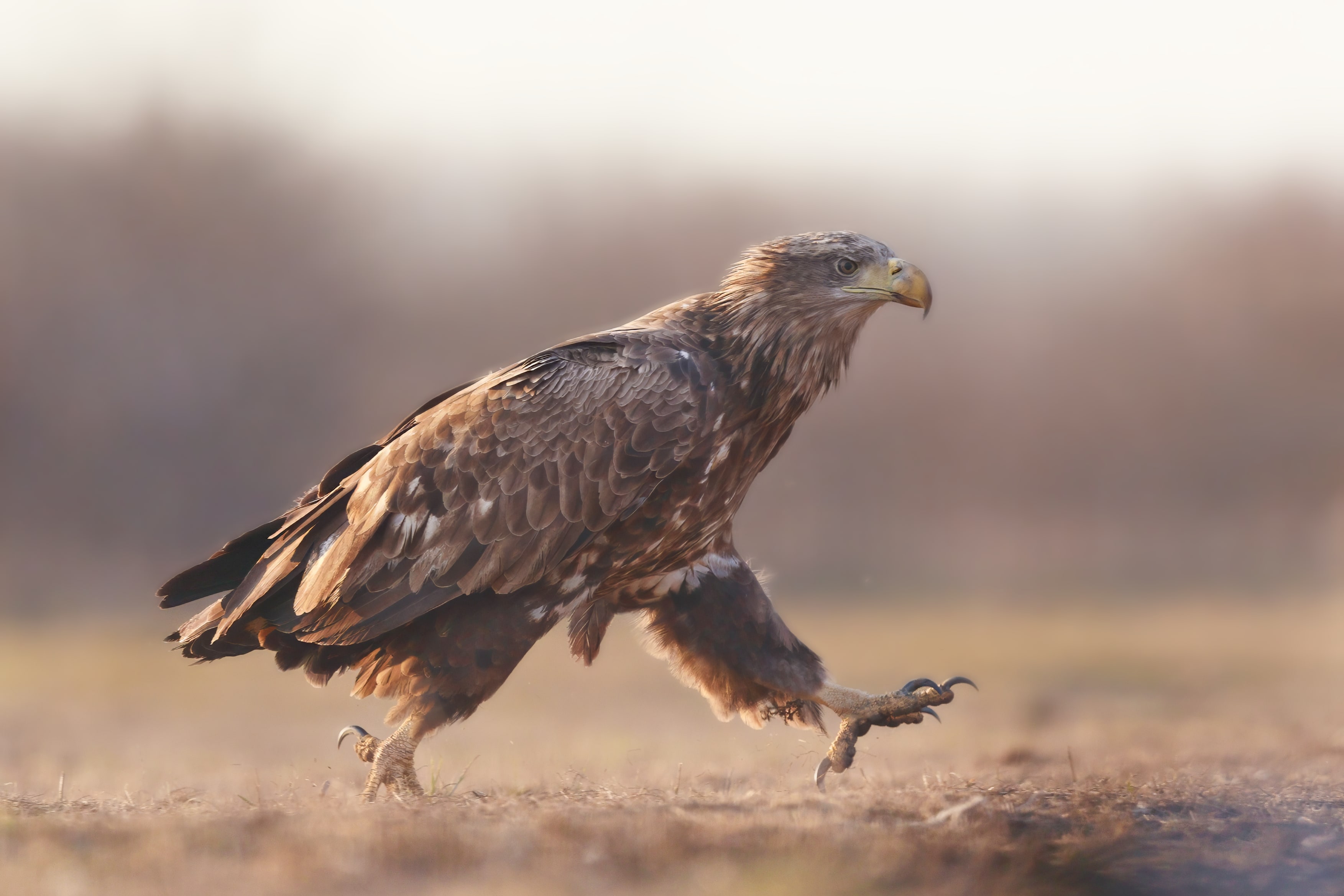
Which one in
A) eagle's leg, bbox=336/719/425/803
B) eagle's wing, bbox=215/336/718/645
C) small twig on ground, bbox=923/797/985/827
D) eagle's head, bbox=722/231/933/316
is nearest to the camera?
small twig on ground, bbox=923/797/985/827

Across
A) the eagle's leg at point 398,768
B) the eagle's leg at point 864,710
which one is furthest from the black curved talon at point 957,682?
the eagle's leg at point 398,768

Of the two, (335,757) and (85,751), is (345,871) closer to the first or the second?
(335,757)

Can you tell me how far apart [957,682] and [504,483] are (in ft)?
8.27

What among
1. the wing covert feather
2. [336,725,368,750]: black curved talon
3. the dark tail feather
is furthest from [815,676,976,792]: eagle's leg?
the dark tail feather

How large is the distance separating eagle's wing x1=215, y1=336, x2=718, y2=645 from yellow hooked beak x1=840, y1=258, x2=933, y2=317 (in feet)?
2.71

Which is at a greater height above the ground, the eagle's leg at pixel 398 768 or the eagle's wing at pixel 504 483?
the eagle's wing at pixel 504 483

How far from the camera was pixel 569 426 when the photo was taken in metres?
5.53

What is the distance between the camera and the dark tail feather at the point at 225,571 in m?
6.30

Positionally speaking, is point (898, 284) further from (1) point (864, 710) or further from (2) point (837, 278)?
(1) point (864, 710)

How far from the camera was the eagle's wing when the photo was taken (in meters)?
5.43

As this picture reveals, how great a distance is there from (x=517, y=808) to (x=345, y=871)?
100 cm

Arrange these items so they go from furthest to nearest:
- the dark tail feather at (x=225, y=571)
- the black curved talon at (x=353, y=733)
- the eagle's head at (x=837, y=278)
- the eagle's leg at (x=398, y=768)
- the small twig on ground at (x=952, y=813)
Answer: the dark tail feather at (x=225, y=571)
the black curved talon at (x=353, y=733)
the eagle's head at (x=837, y=278)
the eagle's leg at (x=398, y=768)
the small twig on ground at (x=952, y=813)

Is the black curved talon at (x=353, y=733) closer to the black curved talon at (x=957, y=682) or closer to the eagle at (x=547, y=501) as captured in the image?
the eagle at (x=547, y=501)

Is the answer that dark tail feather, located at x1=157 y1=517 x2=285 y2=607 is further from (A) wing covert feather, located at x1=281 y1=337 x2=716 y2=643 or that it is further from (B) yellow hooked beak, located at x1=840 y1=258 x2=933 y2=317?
(B) yellow hooked beak, located at x1=840 y1=258 x2=933 y2=317
